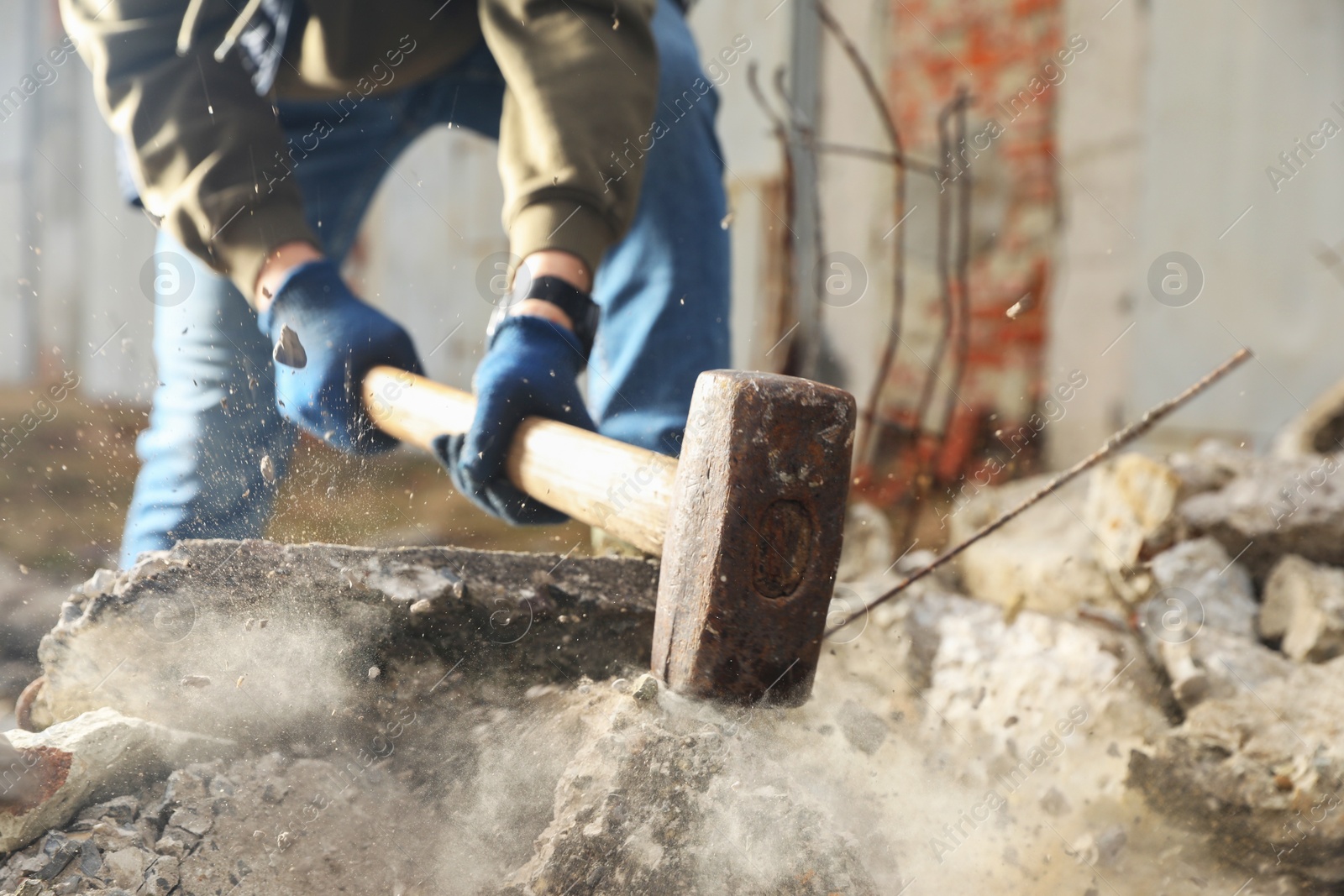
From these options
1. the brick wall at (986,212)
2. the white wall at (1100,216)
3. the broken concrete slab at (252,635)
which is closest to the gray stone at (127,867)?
the broken concrete slab at (252,635)

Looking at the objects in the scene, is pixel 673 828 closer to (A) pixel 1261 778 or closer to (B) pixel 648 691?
(B) pixel 648 691

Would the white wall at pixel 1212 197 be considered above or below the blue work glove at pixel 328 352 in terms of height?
above

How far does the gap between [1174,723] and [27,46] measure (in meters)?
2.31

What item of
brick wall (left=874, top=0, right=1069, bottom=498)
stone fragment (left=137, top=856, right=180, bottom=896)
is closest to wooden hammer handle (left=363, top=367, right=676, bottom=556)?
stone fragment (left=137, top=856, right=180, bottom=896)

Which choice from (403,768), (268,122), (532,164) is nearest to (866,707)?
(403,768)

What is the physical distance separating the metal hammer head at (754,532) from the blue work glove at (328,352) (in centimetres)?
68

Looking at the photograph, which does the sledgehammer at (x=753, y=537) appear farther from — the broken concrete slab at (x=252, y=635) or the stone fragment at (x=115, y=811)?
the stone fragment at (x=115, y=811)

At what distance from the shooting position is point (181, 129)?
4.62 feet

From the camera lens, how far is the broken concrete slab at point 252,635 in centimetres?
117

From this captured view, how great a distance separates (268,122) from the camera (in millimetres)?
1493

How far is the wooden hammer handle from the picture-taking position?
118 cm

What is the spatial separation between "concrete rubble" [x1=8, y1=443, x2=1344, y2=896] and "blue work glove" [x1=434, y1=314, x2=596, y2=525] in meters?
0.11

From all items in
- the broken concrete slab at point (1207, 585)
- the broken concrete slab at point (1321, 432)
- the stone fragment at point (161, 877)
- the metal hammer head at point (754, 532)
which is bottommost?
the stone fragment at point (161, 877)

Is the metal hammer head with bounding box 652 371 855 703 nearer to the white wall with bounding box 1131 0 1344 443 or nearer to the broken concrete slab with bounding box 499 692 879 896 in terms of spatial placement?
the broken concrete slab with bounding box 499 692 879 896
